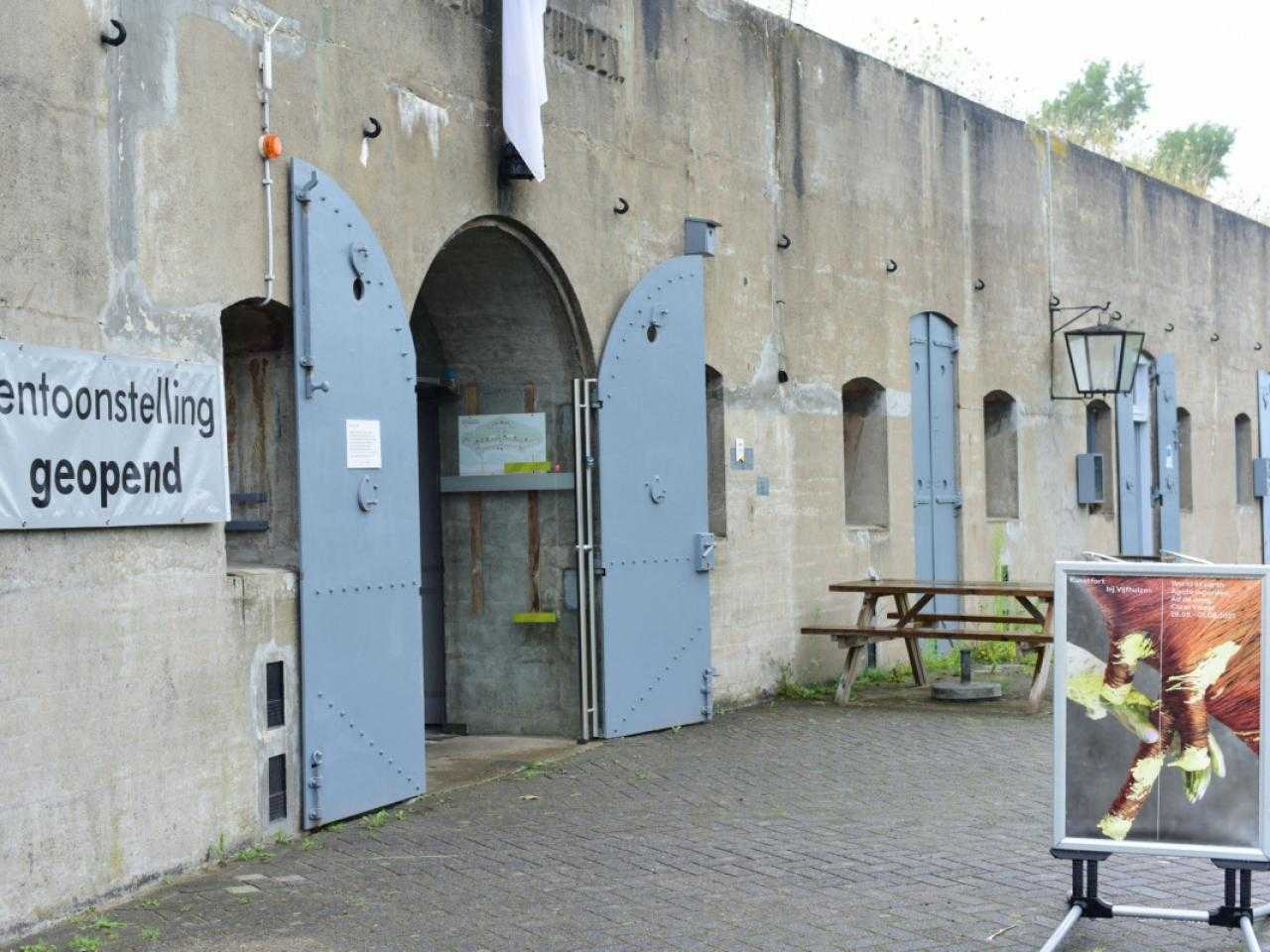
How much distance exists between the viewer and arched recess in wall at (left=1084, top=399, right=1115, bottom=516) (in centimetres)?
1716

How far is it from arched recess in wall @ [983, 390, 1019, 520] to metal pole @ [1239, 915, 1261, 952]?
9970mm

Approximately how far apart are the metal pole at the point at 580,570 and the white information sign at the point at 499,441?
0.76 feet

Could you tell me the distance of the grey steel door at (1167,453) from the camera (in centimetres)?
1858

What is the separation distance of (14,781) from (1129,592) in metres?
3.77

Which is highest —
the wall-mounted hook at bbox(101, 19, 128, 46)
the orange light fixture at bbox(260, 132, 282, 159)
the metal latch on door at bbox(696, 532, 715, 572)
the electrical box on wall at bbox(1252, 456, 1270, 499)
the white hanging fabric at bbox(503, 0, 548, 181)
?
the white hanging fabric at bbox(503, 0, 548, 181)

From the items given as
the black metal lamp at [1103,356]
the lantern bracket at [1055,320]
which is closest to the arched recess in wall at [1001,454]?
the black metal lamp at [1103,356]

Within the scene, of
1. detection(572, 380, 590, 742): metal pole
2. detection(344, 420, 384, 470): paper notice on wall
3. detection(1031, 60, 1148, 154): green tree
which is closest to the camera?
detection(344, 420, 384, 470): paper notice on wall

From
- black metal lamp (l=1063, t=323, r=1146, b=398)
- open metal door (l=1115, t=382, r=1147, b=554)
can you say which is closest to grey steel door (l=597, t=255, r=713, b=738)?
black metal lamp (l=1063, t=323, r=1146, b=398)

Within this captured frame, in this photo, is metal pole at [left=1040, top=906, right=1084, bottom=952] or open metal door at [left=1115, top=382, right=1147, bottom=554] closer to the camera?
metal pole at [left=1040, top=906, right=1084, bottom=952]

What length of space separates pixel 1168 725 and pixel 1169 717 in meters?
0.03

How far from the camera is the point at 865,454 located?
13.6m

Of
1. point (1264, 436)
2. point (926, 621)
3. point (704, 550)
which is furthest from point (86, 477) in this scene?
point (1264, 436)

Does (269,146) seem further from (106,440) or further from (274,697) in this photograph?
(274,697)

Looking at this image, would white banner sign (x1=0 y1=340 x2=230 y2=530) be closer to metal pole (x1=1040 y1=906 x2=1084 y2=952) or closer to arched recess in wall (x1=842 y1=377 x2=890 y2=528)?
metal pole (x1=1040 y1=906 x2=1084 y2=952)
